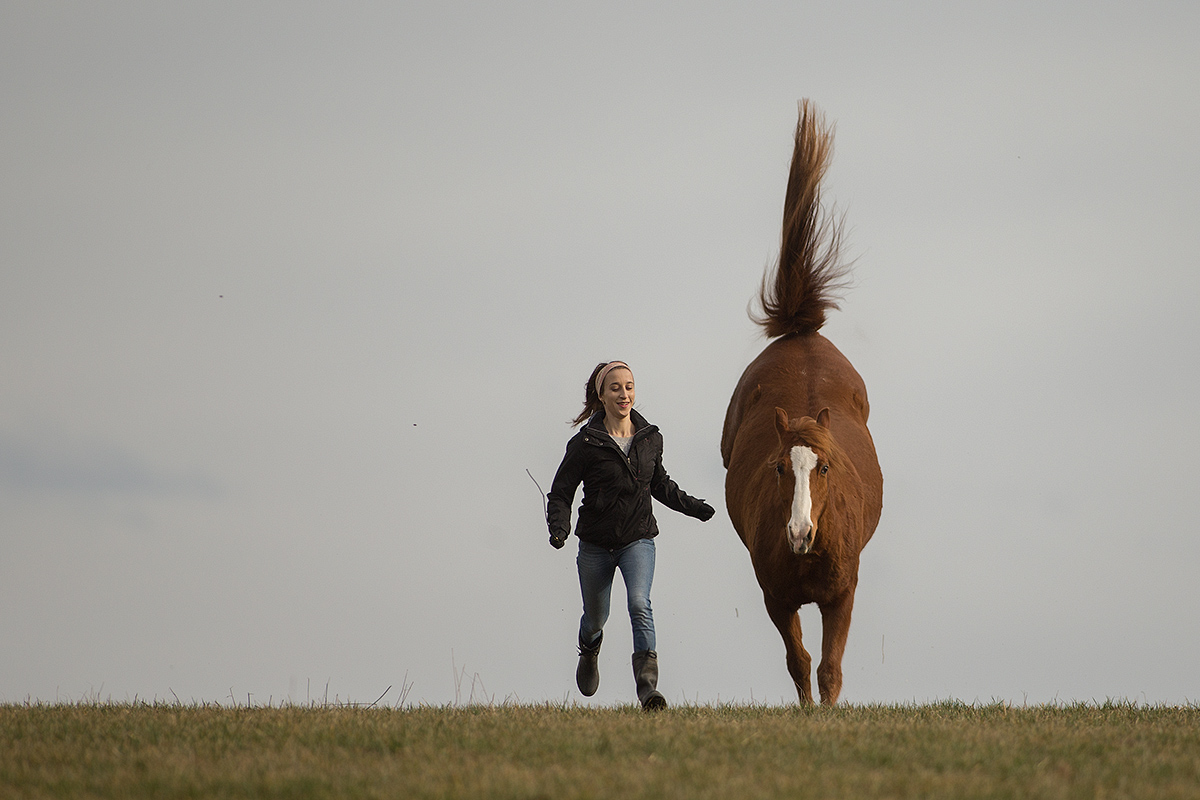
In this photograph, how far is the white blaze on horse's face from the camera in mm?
7715

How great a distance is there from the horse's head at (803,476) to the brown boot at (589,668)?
4.94 feet

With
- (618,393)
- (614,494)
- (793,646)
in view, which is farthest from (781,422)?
(793,646)

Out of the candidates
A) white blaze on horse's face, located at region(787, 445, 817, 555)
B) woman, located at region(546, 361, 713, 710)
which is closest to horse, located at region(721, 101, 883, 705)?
white blaze on horse's face, located at region(787, 445, 817, 555)

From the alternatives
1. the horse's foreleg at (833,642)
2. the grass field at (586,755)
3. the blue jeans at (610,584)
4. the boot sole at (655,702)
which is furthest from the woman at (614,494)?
the horse's foreleg at (833,642)

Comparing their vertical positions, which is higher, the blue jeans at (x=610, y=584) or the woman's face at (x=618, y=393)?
the woman's face at (x=618, y=393)

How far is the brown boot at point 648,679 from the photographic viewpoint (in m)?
7.22

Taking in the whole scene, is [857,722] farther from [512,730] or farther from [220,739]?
[220,739]

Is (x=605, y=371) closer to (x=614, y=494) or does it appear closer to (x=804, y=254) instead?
(x=614, y=494)

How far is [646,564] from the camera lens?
784cm

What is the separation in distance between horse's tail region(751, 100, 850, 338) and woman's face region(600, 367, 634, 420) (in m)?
4.20

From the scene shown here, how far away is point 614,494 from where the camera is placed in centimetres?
788

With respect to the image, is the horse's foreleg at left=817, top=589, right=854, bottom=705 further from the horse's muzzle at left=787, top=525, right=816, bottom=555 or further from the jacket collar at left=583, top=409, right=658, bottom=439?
the jacket collar at left=583, top=409, right=658, bottom=439

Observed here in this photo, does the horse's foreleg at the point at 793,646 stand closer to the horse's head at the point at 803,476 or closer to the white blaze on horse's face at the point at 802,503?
the horse's head at the point at 803,476

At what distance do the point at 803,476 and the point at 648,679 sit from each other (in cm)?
165
